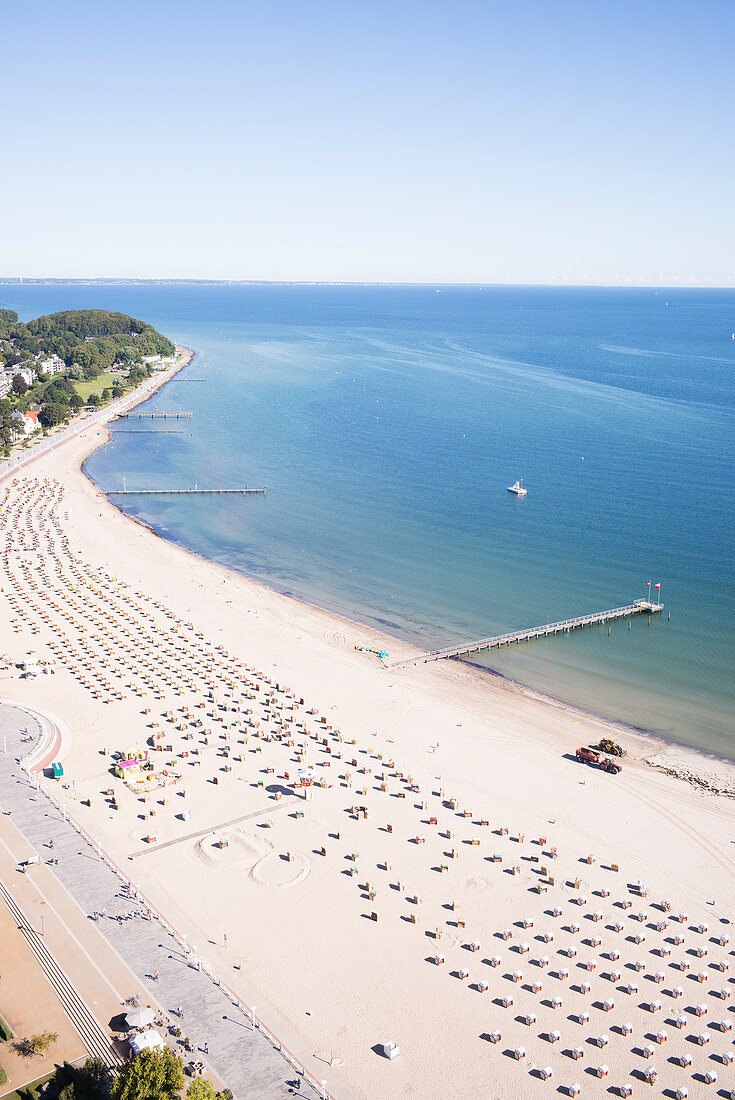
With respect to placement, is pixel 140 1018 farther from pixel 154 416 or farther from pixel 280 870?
pixel 154 416

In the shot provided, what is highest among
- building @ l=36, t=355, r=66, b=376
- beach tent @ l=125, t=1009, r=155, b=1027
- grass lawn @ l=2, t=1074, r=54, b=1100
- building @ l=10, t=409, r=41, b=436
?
building @ l=36, t=355, r=66, b=376

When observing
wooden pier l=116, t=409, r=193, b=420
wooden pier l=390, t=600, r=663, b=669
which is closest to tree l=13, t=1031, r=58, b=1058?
wooden pier l=390, t=600, r=663, b=669

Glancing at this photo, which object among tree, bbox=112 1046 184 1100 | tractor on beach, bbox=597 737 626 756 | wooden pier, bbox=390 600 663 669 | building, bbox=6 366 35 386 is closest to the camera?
tree, bbox=112 1046 184 1100

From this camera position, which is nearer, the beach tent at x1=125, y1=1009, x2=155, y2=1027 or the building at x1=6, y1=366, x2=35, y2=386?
the beach tent at x1=125, y1=1009, x2=155, y2=1027

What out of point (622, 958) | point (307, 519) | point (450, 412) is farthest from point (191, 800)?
point (450, 412)

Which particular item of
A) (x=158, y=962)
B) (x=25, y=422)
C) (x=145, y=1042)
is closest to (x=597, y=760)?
(x=158, y=962)

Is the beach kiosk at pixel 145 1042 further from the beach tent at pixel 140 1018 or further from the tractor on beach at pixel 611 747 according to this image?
the tractor on beach at pixel 611 747

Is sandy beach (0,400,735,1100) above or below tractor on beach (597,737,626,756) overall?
below

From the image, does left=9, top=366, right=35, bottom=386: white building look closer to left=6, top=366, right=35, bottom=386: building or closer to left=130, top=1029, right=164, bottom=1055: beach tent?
left=6, top=366, right=35, bottom=386: building

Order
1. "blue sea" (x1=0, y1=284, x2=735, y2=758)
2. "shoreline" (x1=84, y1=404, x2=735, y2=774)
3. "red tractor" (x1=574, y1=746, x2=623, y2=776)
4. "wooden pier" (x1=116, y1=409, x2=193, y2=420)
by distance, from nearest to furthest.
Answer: "red tractor" (x1=574, y1=746, x2=623, y2=776) → "shoreline" (x1=84, y1=404, x2=735, y2=774) → "blue sea" (x1=0, y1=284, x2=735, y2=758) → "wooden pier" (x1=116, y1=409, x2=193, y2=420)

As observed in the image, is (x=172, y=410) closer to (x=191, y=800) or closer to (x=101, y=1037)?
(x=191, y=800)
